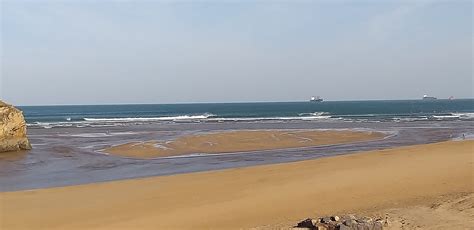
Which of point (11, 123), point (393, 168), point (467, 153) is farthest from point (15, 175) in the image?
point (467, 153)

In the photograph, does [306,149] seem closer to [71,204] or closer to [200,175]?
[200,175]

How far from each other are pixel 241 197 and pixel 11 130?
15849 mm

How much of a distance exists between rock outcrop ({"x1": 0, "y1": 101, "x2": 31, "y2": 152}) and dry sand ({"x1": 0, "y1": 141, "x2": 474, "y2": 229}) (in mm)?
11503

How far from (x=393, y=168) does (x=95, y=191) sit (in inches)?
295

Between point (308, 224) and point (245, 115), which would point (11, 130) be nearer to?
point (308, 224)

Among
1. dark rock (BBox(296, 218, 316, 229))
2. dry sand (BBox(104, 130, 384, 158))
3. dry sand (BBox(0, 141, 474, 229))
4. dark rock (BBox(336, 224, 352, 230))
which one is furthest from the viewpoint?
dry sand (BBox(104, 130, 384, 158))

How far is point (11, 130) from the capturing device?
21906mm

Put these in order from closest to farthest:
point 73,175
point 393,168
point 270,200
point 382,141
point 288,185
Result: 1. point 270,200
2. point 288,185
3. point 393,168
4. point 73,175
5. point 382,141

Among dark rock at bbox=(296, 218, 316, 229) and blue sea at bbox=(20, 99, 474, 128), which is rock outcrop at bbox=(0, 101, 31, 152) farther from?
blue sea at bbox=(20, 99, 474, 128)

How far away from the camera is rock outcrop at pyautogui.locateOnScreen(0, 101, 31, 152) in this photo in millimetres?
21406

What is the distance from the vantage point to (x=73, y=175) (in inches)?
577

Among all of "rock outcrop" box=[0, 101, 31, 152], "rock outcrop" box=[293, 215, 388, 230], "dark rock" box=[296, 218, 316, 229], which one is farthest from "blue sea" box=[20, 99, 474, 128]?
"rock outcrop" box=[293, 215, 388, 230]

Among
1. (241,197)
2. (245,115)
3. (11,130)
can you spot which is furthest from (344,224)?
(245,115)

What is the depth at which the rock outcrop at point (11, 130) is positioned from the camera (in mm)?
21406
